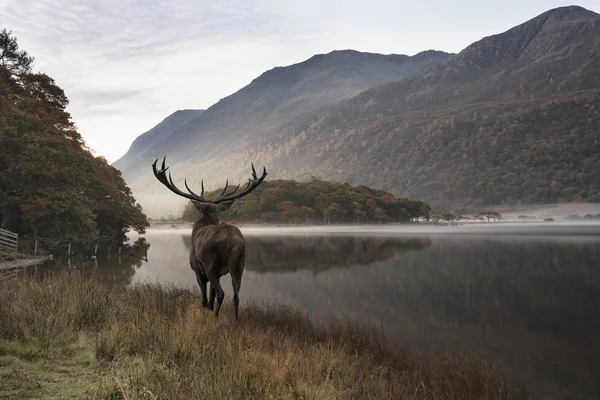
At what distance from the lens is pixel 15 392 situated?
4387 mm

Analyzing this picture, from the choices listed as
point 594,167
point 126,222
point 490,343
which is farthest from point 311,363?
point 594,167

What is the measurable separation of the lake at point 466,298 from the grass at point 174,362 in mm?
2341

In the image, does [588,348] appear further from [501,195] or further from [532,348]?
[501,195]

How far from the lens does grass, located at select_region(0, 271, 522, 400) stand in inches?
176

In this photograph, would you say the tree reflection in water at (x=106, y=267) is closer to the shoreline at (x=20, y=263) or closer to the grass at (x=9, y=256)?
the shoreline at (x=20, y=263)

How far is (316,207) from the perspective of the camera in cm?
13112

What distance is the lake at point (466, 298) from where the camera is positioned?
9.91 m

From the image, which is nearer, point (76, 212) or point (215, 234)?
point (215, 234)

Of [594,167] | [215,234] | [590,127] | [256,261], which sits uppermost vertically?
[590,127]

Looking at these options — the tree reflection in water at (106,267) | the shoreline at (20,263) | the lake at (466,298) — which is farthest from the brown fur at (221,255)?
the shoreline at (20,263)

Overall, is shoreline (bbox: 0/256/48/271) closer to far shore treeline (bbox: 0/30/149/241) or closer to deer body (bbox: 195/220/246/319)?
far shore treeline (bbox: 0/30/149/241)

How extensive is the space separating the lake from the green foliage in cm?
9232

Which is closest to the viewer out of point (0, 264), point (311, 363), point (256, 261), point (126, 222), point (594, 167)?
point (311, 363)

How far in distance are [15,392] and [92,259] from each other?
2812cm
